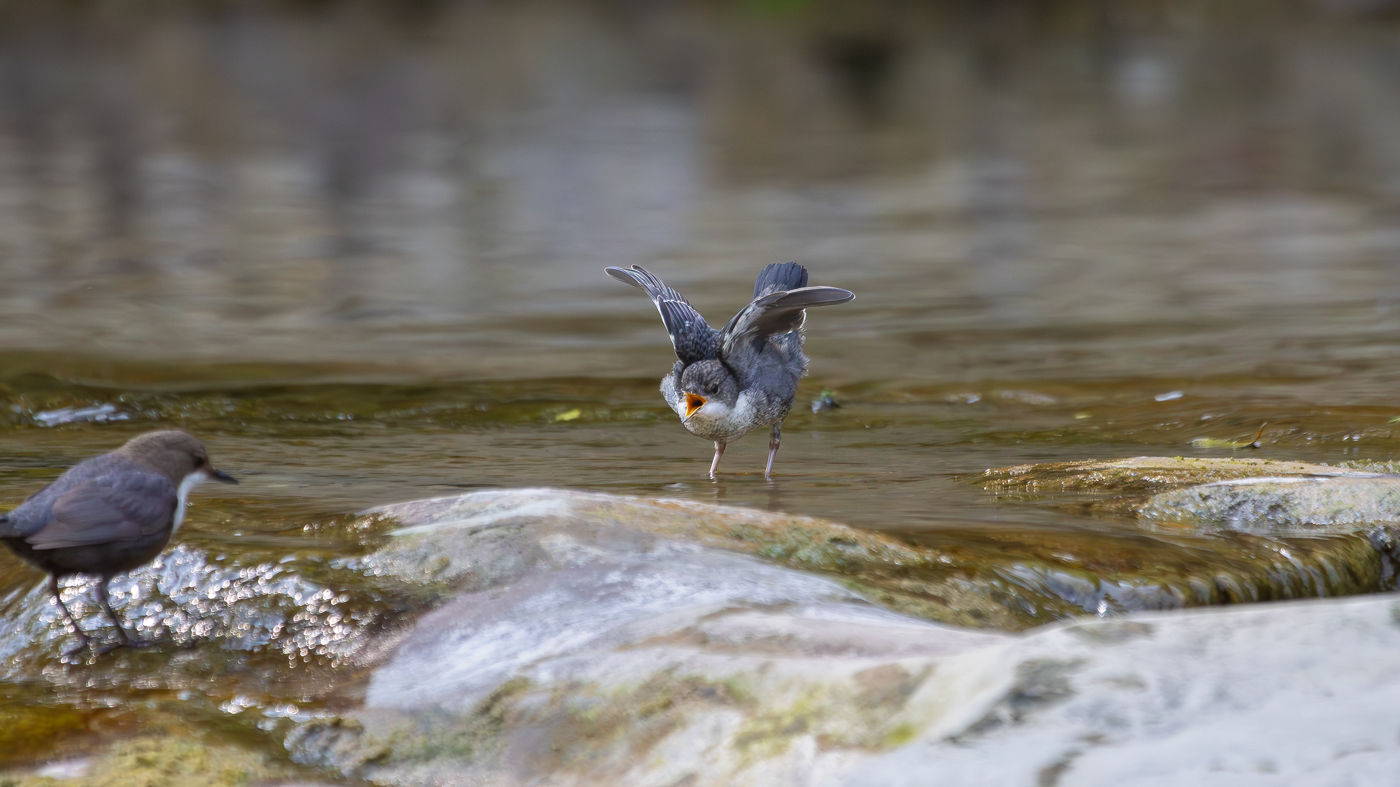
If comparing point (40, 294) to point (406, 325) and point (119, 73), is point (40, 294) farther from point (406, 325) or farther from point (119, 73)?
point (119, 73)

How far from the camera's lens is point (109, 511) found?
3480 mm

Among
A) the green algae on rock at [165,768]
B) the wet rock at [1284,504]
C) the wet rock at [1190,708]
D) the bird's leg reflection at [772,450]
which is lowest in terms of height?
the green algae on rock at [165,768]

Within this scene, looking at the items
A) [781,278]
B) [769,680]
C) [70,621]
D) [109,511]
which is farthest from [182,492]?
[781,278]

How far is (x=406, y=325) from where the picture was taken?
35.8ft

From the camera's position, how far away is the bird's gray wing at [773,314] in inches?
195

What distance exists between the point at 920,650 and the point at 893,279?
1134 cm

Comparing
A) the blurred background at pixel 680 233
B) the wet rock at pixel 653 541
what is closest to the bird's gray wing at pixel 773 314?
the blurred background at pixel 680 233

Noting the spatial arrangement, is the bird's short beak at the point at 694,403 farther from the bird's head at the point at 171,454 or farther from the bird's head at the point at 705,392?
the bird's head at the point at 171,454

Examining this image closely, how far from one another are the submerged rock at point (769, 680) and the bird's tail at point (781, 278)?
2.04 m

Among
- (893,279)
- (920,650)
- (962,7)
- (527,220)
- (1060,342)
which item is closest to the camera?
(920,650)

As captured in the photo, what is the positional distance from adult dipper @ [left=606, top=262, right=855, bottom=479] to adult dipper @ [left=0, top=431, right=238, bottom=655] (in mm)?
1988

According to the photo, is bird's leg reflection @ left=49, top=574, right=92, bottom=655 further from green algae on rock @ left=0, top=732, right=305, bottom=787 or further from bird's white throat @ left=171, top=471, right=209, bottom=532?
green algae on rock @ left=0, top=732, right=305, bottom=787

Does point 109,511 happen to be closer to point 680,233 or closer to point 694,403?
point 694,403

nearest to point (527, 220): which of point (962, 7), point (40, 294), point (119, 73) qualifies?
→ point (40, 294)
